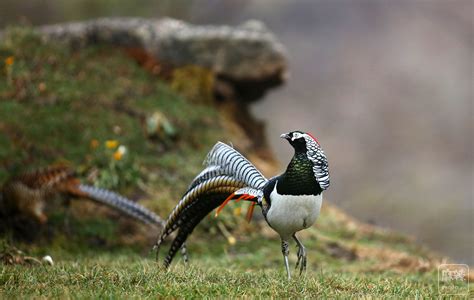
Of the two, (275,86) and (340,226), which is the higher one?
(275,86)

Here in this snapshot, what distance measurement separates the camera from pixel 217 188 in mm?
6723

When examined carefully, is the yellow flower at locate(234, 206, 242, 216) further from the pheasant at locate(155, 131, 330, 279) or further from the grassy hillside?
the pheasant at locate(155, 131, 330, 279)

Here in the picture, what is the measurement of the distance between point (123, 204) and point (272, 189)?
3.97 meters

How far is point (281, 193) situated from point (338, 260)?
200 inches

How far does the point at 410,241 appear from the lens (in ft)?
45.5

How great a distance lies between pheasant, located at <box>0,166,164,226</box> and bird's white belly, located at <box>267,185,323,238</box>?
162 inches

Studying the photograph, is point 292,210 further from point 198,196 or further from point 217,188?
point 198,196

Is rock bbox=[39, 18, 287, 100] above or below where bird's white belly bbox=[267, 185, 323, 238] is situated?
above

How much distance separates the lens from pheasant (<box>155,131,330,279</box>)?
601 cm

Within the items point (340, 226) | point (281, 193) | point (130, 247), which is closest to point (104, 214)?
point (130, 247)

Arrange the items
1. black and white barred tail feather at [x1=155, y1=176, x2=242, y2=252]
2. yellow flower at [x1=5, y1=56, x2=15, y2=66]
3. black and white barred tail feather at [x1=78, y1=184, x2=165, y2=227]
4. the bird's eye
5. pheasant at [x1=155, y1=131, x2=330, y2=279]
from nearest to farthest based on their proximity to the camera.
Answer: pheasant at [x1=155, y1=131, x2=330, y2=279] < the bird's eye < black and white barred tail feather at [x1=155, y1=176, x2=242, y2=252] < black and white barred tail feather at [x1=78, y1=184, x2=165, y2=227] < yellow flower at [x1=5, y1=56, x2=15, y2=66]

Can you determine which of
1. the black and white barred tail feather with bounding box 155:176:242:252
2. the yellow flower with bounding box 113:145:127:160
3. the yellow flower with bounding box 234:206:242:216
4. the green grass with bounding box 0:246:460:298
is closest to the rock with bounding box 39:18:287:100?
the yellow flower with bounding box 113:145:127:160

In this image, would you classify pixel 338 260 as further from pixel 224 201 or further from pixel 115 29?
pixel 115 29

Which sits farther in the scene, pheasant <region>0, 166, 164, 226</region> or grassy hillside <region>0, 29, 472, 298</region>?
pheasant <region>0, 166, 164, 226</region>
